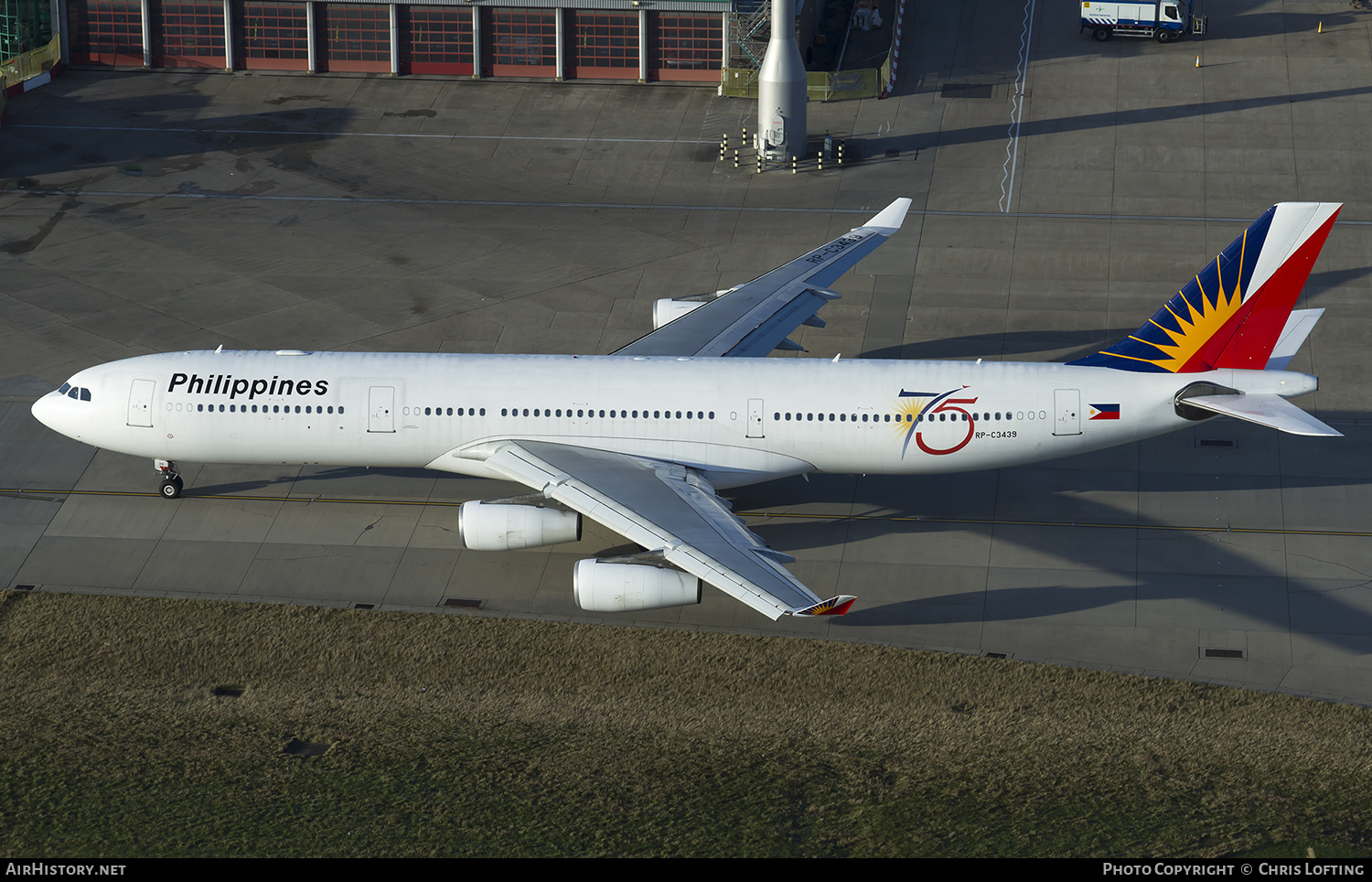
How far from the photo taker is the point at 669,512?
35719 mm

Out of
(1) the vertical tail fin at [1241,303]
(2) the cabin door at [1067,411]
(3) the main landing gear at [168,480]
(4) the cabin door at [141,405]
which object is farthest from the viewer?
(3) the main landing gear at [168,480]

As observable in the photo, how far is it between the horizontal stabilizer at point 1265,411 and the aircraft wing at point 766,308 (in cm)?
1246

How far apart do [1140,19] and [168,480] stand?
5324cm

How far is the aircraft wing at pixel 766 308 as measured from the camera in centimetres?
4303

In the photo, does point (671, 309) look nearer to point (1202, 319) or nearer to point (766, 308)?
point (766, 308)

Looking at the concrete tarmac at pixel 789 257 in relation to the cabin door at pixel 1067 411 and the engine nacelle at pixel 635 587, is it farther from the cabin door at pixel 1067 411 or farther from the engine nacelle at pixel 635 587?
the cabin door at pixel 1067 411

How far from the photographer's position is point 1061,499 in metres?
41.4

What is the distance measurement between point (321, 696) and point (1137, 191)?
4067 cm

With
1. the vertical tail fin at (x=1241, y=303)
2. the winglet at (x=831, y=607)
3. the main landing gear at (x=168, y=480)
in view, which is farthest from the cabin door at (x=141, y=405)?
the vertical tail fin at (x=1241, y=303)

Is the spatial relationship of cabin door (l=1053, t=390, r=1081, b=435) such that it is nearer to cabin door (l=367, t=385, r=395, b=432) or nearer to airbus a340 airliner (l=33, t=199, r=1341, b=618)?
airbus a340 airliner (l=33, t=199, r=1341, b=618)

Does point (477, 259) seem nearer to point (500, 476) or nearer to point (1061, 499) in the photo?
point (500, 476)

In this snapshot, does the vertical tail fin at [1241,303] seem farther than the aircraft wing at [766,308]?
No

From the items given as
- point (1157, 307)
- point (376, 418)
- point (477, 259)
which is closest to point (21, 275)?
point (477, 259)

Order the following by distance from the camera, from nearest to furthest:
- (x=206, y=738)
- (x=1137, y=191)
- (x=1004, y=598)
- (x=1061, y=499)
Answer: (x=206, y=738) < (x=1004, y=598) < (x=1061, y=499) < (x=1137, y=191)
